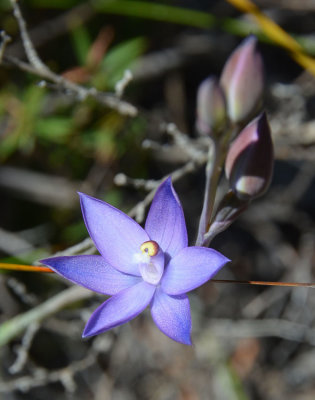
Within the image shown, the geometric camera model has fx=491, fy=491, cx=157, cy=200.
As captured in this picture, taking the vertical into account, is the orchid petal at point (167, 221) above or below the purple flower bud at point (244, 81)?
below

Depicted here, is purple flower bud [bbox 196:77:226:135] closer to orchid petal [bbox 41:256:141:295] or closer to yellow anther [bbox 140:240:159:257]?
yellow anther [bbox 140:240:159:257]

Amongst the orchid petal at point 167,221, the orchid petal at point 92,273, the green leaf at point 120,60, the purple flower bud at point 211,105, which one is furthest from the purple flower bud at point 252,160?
the green leaf at point 120,60

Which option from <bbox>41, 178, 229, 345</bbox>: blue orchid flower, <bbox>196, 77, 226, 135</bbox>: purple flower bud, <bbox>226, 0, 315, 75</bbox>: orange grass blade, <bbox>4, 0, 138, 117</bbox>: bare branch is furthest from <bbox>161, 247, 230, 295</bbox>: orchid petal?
<bbox>226, 0, 315, 75</bbox>: orange grass blade

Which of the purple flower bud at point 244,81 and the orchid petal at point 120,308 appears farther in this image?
the purple flower bud at point 244,81

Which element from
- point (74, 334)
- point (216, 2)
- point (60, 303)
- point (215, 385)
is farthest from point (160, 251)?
point (216, 2)

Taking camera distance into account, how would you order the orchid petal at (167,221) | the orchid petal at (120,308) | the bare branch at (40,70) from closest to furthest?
the orchid petal at (120,308) → the orchid petal at (167,221) → the bare branch at (40,70)

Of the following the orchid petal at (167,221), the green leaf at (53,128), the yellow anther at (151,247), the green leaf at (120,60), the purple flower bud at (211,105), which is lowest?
the green leaf at (53,128)

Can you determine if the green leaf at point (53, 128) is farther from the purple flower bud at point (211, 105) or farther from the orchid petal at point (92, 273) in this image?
the orchid petal at point (92, 273)
